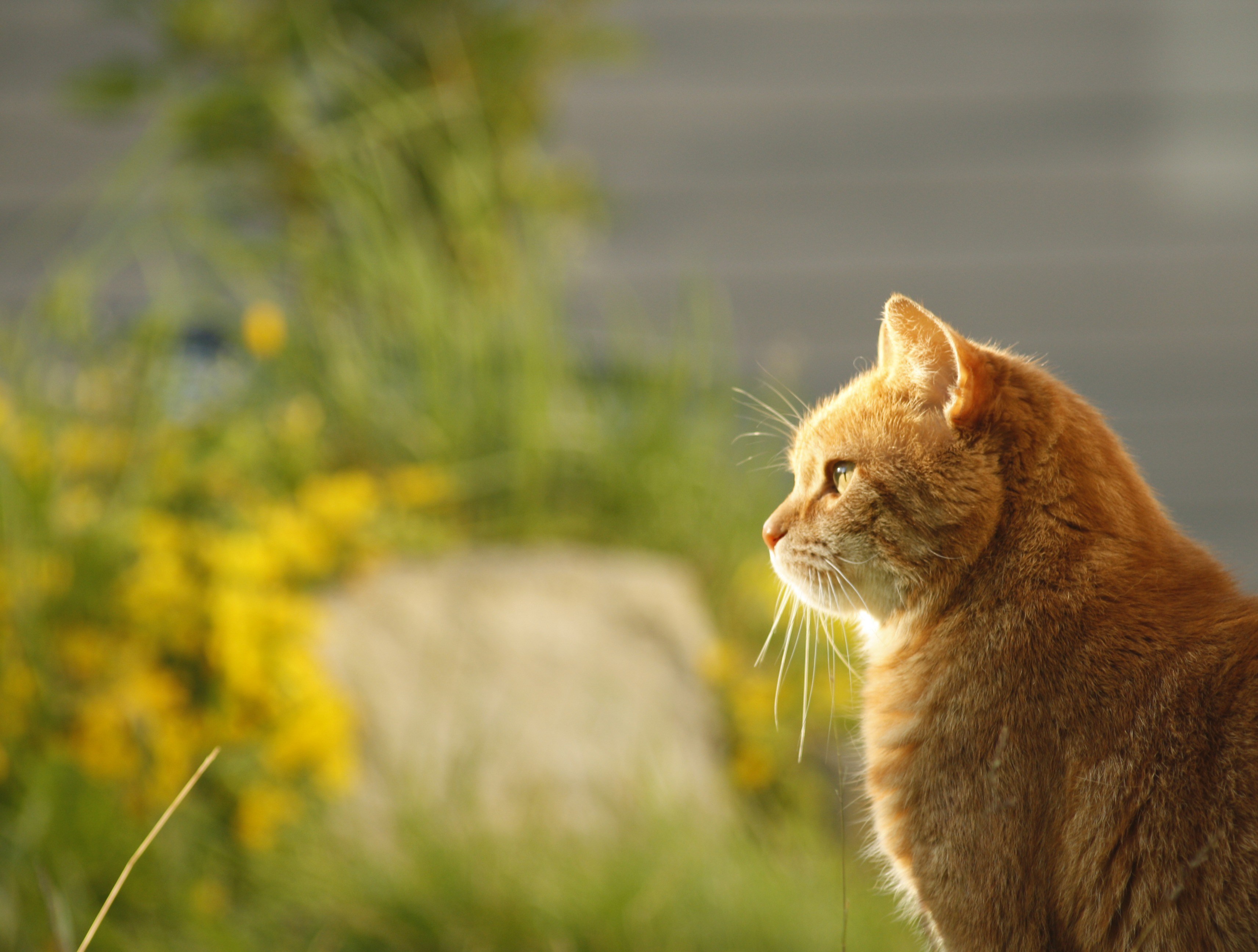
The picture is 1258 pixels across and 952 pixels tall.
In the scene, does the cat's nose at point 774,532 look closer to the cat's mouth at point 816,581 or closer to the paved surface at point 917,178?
the cat's mouth at point 816,581

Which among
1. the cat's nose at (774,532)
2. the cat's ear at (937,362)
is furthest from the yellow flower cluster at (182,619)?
the cat's ear at (937,362)

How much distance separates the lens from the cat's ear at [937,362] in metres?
0.82

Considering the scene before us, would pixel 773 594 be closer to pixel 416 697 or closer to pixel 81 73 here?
pixel 416 697

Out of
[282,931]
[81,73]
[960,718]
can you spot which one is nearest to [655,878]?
[282,931]

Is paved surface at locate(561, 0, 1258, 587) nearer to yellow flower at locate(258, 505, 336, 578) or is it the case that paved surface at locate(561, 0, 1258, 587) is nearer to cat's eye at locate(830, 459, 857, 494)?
yellow flower at locate(258, 505, 336, 578)

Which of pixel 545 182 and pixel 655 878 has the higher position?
pixel 545 182

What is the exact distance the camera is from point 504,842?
1.82 m

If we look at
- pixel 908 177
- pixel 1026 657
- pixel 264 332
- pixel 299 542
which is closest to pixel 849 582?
pixel 1026 657

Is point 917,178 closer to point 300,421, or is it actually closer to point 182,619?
point 300,421

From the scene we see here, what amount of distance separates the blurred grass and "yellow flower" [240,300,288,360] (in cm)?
1

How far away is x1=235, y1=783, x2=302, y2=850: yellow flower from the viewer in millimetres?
1923

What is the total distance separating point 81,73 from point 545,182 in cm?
182

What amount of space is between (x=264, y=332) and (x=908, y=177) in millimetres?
3205

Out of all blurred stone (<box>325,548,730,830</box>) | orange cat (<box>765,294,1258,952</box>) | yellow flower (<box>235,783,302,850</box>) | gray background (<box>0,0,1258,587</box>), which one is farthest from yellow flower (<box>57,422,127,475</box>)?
gray background (<box>0,0,1258,587</box>)
